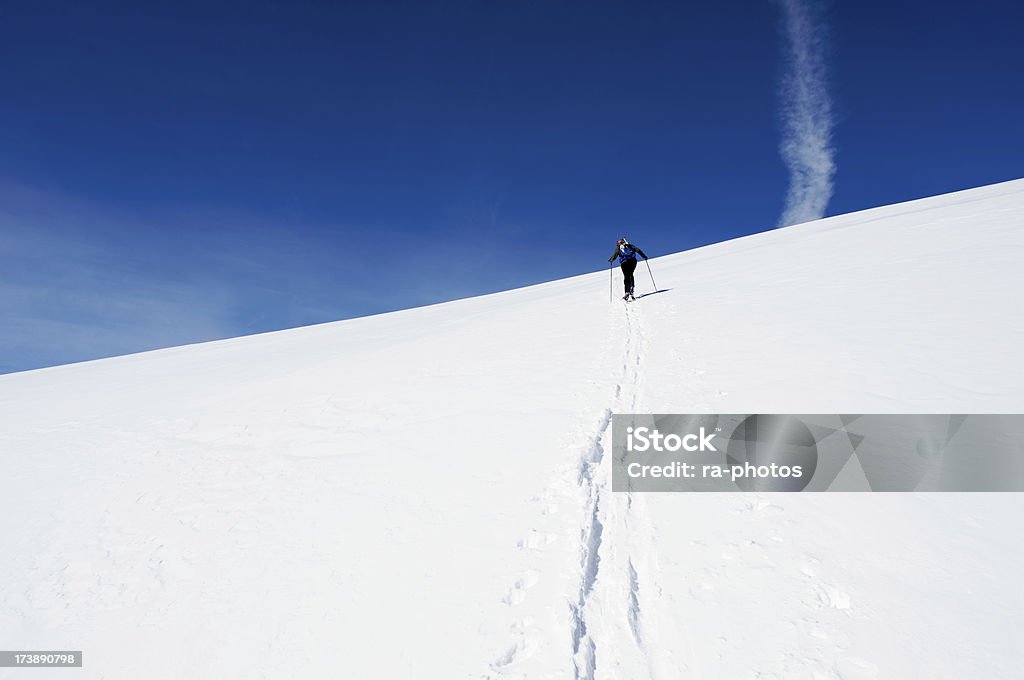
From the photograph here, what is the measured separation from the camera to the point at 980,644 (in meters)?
2.77

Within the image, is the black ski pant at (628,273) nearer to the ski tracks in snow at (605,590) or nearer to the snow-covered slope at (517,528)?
the snow-covered slope at (517,528)

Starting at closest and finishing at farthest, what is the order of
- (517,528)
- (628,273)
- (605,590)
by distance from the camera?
(605,590) < (517,528) < (628,273)

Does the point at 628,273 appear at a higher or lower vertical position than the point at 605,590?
higher

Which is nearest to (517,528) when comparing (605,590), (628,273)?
(605,590)

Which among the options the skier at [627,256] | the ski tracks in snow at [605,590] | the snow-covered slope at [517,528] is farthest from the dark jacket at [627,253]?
the ski tracks in snow at [605,590]

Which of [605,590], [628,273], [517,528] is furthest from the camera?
[628,273]

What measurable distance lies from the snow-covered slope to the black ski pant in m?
3.76

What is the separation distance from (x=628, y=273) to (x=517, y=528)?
10.1 meters

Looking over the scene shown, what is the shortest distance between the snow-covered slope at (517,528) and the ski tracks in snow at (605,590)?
0.02m

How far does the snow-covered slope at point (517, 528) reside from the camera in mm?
3061

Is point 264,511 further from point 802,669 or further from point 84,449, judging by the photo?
point 802,669

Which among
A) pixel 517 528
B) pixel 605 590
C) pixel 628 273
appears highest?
pixel 628 273

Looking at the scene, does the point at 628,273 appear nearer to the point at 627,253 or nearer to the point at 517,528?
the point at 627,253

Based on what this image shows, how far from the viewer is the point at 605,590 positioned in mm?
3461
